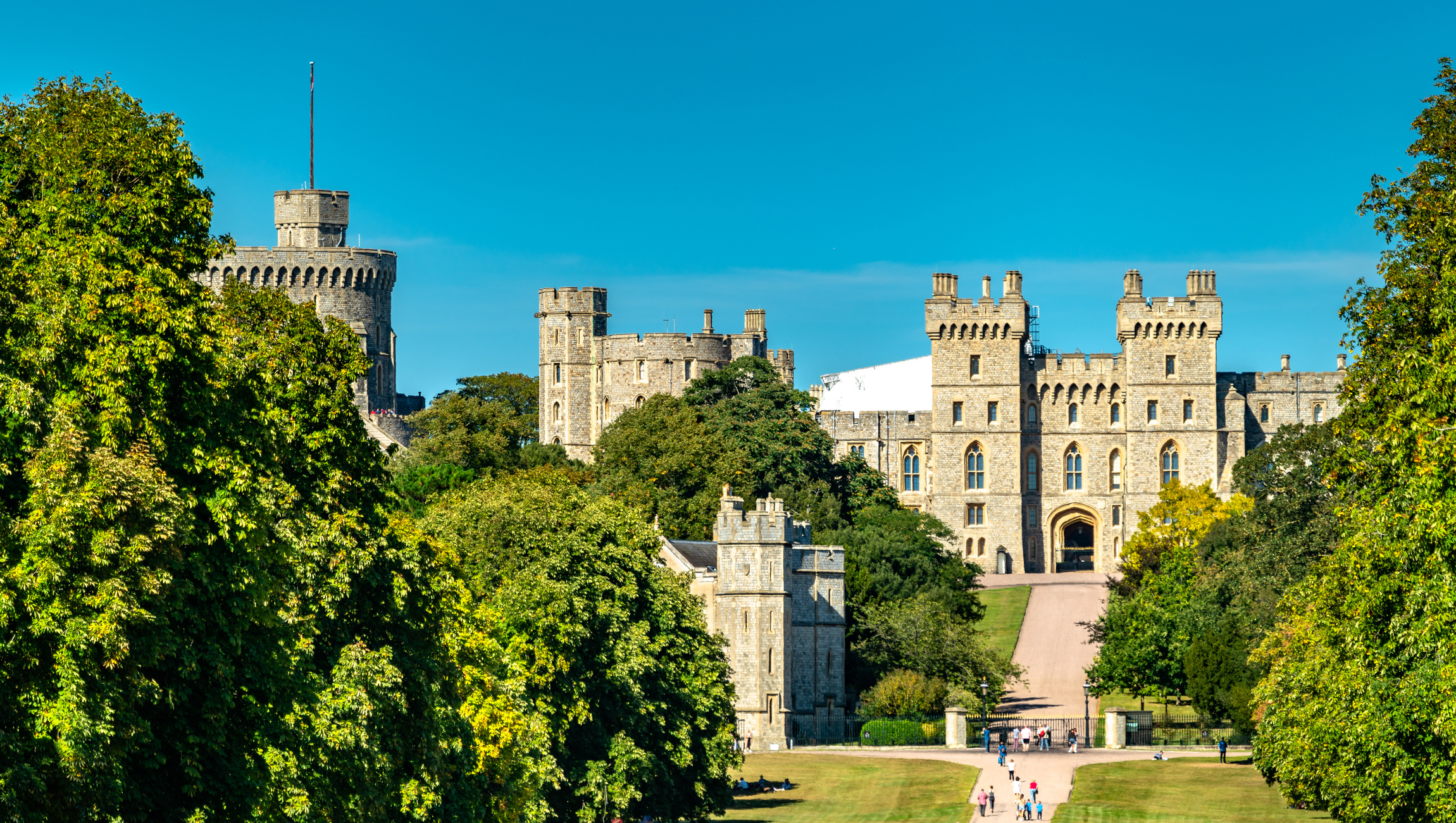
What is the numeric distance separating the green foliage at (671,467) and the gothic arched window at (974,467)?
2206cm

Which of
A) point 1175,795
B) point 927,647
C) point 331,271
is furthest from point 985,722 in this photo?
point 331,271

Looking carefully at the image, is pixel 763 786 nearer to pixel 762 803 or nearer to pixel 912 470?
pixel 762 803

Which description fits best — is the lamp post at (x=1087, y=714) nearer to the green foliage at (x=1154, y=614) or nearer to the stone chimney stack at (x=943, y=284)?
the green foliage at (x=1154, y=614)

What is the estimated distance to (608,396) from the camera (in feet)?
316

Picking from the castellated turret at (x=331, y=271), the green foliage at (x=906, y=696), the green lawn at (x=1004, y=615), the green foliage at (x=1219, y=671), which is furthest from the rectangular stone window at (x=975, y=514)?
the green foliage at (x=1219, y=671)

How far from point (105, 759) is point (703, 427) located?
5921 centimetres

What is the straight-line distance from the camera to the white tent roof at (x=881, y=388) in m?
113

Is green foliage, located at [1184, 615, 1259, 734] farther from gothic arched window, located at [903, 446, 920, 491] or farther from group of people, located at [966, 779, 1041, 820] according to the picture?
gothic arched window, located at [903, 446, 920, 491]

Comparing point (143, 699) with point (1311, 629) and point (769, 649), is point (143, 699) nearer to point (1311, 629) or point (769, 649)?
point (1311, 629)

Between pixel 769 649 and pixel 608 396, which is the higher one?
pixel 608 396

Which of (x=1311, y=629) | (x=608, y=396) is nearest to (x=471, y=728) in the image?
(x=1311, y=629)

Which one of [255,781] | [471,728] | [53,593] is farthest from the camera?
[471,728]

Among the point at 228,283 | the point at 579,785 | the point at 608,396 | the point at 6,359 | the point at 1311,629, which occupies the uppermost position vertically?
the point at 608,396

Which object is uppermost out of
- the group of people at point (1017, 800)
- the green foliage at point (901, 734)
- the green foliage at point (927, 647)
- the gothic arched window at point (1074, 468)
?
the gothic arched window at point (1074, 468)
